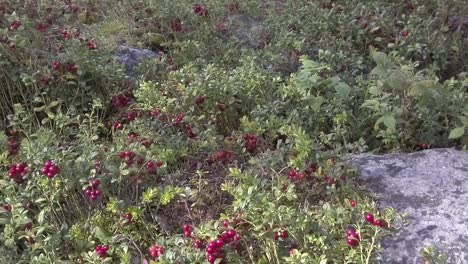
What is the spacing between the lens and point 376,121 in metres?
4.20

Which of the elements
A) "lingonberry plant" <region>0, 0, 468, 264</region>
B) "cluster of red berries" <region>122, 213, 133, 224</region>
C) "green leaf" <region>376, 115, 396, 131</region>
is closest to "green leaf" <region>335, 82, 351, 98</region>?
"lingonberry plant" <region>0, 0, 468, 264</region>

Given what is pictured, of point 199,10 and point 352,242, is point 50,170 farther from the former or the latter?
point 199,10

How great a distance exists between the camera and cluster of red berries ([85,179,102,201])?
3373 mm

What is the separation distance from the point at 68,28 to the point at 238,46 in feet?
5.24

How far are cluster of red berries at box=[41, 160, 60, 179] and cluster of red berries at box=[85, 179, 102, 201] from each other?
0.19 m

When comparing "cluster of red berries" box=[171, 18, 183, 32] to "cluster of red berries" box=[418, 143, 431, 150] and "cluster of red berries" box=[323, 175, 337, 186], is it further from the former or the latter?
"cluster of red berries" box=[323, 175, 337, 186]

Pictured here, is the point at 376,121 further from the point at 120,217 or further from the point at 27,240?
the point at 27,240

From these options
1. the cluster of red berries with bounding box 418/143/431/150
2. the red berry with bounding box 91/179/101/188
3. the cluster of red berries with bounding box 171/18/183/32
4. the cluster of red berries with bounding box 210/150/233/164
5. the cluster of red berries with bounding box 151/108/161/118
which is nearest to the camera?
the red berry with bounding box 91/179/101/188

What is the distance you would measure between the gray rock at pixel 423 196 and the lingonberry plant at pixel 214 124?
0.10m

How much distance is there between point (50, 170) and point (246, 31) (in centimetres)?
341

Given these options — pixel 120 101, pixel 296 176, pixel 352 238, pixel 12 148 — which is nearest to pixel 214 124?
pixel 120 101

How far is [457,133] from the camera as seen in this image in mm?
3949

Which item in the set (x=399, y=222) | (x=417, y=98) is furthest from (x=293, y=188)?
(x=417, y=98)

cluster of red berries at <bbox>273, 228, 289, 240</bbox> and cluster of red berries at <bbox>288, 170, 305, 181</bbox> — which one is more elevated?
cluster of red berries at <bbox>273, 228, 289, 240</bbox>
